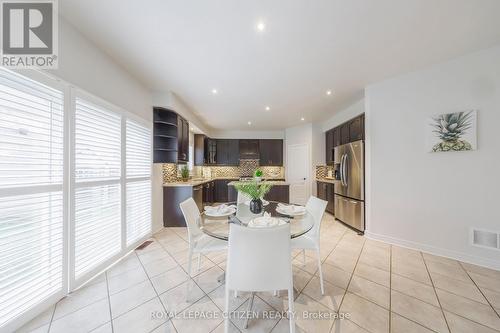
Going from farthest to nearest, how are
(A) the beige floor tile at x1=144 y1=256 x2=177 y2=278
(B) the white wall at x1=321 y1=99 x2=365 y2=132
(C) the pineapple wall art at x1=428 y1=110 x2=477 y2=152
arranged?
1. (B) the white wall at x1=321 y1=99 x2=365 y2=132
2. (C) the pineapple wall art at x1=428 y1=110 x2=477 y2=152
3. (A) the beige floor tile at x1=144 y1=256 x2=177 y2=278

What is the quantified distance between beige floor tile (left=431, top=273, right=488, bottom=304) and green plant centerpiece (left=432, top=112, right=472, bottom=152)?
165 centimetres

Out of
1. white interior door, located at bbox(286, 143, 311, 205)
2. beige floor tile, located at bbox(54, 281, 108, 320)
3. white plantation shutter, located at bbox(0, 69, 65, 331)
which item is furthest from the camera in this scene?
white interior door, located at bbox(286, 143, 311, 205)

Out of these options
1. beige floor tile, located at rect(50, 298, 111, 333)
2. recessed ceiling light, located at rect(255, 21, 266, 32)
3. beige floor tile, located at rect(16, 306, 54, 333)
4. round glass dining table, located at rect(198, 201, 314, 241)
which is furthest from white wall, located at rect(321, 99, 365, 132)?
beige floor tile, located at rect(16, 306, 54, 333)

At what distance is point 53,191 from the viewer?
1.61 metres

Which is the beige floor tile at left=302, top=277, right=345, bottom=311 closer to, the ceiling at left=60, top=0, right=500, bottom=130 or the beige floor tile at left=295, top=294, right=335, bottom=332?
the beige floor tile at left=295, top=294, right=335, bottom=332

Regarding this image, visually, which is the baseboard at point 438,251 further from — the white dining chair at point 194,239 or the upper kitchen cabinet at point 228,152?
the upper kitchen cabinet at point 228,152

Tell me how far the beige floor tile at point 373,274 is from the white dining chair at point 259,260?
1.41 metres

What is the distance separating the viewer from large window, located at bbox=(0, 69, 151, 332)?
134 cm

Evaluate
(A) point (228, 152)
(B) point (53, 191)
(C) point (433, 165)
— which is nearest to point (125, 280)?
(B) point (53, 191)

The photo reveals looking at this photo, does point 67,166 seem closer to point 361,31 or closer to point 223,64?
point 223,64

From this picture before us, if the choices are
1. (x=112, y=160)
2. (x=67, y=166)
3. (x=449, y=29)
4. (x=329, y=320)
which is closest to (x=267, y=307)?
(x=329, y=320)

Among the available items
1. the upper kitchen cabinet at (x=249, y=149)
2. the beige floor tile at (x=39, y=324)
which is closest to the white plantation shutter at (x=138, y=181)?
the beige floor tile at (x=39, y=324)

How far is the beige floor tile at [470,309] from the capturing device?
1432 mm

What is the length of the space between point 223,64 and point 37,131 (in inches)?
80.8
